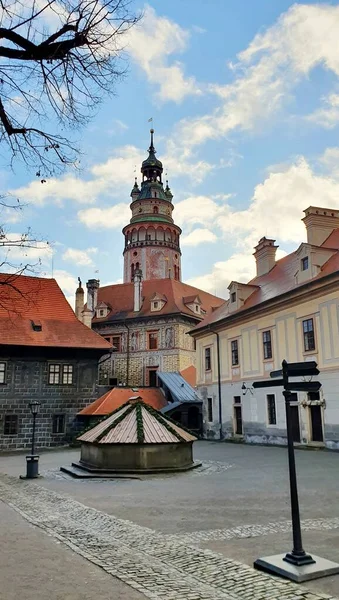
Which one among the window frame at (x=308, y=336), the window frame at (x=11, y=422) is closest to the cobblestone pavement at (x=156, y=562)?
the window frame at (x=308, y=336)

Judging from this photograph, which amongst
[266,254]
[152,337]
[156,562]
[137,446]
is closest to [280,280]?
[266,254]

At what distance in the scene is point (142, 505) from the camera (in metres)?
10.0

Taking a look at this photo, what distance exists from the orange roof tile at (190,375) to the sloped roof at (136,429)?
21.7m

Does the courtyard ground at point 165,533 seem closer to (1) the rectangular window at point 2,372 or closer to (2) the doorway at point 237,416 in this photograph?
(2) the doorway at point 237,416

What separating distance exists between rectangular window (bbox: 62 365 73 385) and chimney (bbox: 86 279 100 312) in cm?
1760

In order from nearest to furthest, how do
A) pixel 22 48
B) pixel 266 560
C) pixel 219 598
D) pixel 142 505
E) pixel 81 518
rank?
pixel 219 598 < pixel 22 48 < pixel 266 560 < pixel 81 518 < pixel 142 505

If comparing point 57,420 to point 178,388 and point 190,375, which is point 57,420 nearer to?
point 178,388

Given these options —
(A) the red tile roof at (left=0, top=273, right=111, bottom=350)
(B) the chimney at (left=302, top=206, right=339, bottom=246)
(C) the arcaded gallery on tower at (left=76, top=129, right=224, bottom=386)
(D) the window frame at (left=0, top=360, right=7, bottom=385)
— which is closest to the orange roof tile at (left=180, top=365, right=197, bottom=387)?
(C) the arcaded gallery on tower at (left=76, top=129, right=224, bottom=386)

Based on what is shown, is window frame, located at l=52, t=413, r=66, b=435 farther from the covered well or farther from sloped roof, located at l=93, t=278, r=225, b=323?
sloped roof, located at l=93, t=278, r=225, b=323

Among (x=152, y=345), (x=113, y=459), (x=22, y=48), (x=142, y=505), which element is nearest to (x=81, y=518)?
(x=142, y=505)

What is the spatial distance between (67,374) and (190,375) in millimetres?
13071

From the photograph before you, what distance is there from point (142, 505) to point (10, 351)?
20300 mm

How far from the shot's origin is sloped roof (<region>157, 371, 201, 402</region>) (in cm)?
3312

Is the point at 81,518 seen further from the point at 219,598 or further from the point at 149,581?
the point at 219,598
